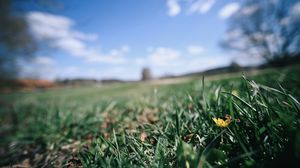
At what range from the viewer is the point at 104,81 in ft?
151

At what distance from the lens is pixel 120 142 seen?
1.17m

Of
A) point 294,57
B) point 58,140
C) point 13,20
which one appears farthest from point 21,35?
point 294,57

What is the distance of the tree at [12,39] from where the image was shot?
6.78m

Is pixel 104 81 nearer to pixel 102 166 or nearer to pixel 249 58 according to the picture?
pixel 249 58

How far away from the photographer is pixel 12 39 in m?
7.41

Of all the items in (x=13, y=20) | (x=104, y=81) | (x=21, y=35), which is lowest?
(x=104, y=81)

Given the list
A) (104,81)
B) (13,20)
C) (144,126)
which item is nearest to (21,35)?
(13,20)

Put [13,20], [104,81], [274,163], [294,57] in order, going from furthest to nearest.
→ [104,81] → [294,57] → [13,20] → [274,163]

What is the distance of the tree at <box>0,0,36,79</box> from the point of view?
678cm

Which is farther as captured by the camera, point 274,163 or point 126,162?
point 126,162

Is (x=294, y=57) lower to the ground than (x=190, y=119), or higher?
higher

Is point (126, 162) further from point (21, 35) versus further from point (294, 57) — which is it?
point (294, 57)

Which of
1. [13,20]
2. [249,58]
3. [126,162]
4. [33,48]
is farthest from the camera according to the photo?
[249,58]

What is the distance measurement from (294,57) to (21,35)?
27.4m
